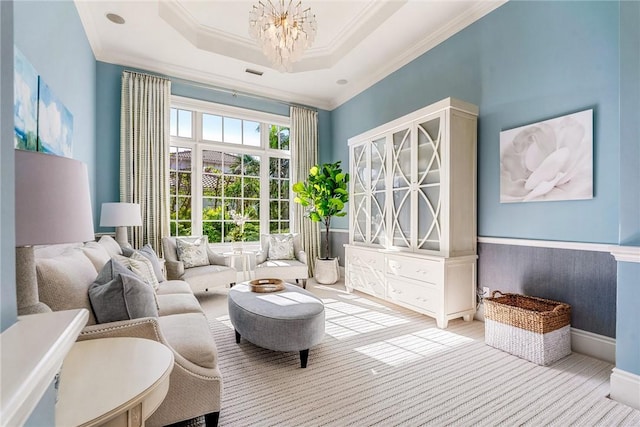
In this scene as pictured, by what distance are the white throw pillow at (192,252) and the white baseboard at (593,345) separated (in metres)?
4.00

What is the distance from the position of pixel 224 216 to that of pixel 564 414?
4.62 metres

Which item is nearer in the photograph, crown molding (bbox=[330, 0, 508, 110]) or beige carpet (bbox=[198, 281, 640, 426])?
beige carpet (bbox=[198, 281, 640, 426])

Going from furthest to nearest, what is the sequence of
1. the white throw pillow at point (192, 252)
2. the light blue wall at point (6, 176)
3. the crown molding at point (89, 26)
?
the white throw pillow at point (192, 252) < the crown molding at point (89, 26) < the light blue wall at point (6, 176)

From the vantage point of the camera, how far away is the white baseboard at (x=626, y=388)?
1739 millimetres

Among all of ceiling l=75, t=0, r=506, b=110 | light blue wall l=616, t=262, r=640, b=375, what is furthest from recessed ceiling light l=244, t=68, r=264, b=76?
light blue wall l=616, t=262, r=640, b=375

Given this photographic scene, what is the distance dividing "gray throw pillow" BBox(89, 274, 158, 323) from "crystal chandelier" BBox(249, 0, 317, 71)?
90.3 inches

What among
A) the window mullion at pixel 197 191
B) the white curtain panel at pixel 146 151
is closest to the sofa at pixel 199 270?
the white curtain panel at pixel 146 151

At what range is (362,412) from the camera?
1723 millimetres

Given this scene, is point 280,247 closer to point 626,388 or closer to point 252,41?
point 252,41

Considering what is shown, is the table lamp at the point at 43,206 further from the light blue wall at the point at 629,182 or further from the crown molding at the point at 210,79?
the crown molding at the point at 210,79

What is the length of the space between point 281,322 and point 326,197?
9.49 feet

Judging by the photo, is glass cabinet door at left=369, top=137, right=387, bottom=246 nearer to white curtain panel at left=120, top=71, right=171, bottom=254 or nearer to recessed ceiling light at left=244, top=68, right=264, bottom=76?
recessed ceiling light at left=244, top=68, right=264, bottom=76

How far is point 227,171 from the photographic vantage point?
512cm

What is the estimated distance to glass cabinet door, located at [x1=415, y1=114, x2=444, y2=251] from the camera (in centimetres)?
311
